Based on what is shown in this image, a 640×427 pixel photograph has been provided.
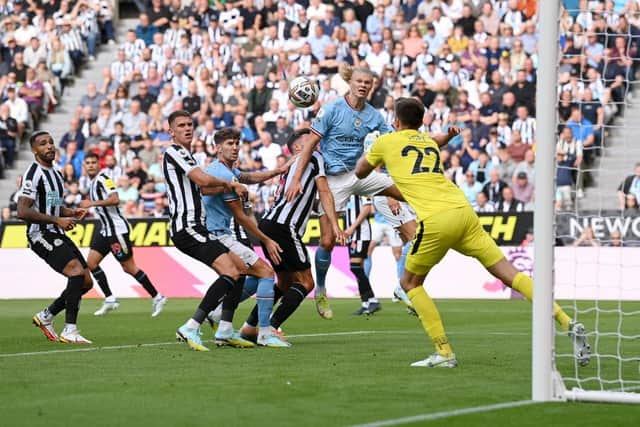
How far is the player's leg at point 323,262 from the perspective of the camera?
1463 cm

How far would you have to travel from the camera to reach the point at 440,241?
956 centimetres

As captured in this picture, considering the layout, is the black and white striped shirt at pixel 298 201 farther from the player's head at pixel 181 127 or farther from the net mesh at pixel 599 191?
the net mesh at pixel 599 191

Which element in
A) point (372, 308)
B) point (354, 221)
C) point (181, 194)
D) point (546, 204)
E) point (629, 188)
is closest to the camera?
Answer: point (546, 204)

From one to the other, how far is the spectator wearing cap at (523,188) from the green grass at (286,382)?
8745 millimetres

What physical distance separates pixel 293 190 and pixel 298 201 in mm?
281

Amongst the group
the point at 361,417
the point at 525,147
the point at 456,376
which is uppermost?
the point at 361,417

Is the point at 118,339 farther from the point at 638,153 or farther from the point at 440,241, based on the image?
the point at 638,153

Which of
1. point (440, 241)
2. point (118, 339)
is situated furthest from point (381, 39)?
point (440, 241)

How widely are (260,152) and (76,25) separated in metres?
8.56

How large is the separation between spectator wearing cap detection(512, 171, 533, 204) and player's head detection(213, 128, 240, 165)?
38.6 feet

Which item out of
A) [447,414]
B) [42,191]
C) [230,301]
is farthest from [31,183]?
[447,414]

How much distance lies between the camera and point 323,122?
13.1 metres

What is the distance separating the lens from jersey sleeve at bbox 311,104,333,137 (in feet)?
42.0

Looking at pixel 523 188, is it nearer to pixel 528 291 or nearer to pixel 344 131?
pixel 344 131
